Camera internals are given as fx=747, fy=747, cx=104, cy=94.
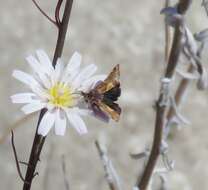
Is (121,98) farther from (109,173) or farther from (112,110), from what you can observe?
(112,110)

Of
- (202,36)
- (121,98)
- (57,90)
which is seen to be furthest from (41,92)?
(121,98)

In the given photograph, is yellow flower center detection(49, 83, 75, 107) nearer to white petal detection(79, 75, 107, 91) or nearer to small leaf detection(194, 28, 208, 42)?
white petal detection(79, 75, 107, 91)

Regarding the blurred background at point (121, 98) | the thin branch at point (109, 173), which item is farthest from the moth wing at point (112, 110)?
the blurred background at point (121, 98)

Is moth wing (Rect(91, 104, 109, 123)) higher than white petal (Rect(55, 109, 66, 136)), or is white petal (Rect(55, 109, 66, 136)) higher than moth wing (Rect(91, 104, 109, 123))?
moth wing (Rect(91, 104, 109, 123))

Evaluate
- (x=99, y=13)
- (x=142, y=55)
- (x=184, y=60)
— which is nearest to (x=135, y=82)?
(x=142, y=55)

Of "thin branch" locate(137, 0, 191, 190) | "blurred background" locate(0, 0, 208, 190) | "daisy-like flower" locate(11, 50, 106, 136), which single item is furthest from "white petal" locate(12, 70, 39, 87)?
"blurred background" locate(0, 0, 208, 190)

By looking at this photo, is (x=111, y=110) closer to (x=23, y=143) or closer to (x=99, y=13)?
(x=23, y=143)
